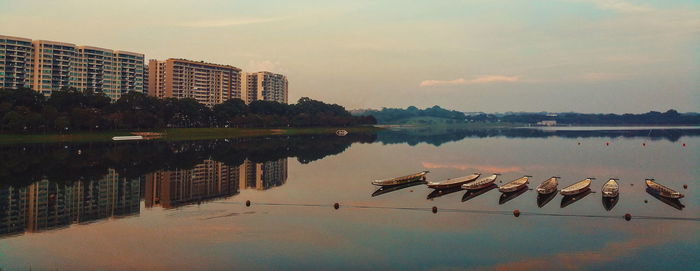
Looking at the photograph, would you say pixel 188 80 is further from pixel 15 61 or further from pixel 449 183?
pixel 449 183

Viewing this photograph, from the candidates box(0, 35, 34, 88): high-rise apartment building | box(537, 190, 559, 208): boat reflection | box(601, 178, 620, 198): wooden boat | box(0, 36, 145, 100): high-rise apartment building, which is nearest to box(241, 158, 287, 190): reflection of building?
box(537, 190, 559, 208): boat reflection

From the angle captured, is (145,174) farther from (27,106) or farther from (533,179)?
(27,106)

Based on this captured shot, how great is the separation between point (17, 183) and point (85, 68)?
8704 centimetres

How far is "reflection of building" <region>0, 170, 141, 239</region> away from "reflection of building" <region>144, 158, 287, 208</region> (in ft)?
4.80

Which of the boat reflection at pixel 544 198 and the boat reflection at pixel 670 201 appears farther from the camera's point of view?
the boat reflection at pixel 544 198

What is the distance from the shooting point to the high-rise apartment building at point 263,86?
168125 mm

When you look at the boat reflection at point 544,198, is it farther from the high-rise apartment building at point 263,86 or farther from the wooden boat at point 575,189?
the high-rise apartment building at point 263,86

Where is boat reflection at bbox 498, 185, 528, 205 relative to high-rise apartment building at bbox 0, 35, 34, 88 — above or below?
below

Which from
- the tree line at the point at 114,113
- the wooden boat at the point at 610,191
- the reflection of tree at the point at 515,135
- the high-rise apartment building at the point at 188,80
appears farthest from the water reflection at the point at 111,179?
the high-rise apartment building at the point at 188,80

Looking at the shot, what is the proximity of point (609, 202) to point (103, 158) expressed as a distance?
150 ft

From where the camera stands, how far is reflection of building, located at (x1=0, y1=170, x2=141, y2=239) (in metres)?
23.4

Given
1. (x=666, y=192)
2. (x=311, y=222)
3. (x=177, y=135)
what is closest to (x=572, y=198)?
(x=666, y=192)

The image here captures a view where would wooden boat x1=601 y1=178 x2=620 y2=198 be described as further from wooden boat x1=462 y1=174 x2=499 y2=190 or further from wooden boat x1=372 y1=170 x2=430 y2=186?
wooden boat x1=372 y1=170 x2=430 y2=186

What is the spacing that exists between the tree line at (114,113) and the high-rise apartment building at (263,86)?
45.1 meters
